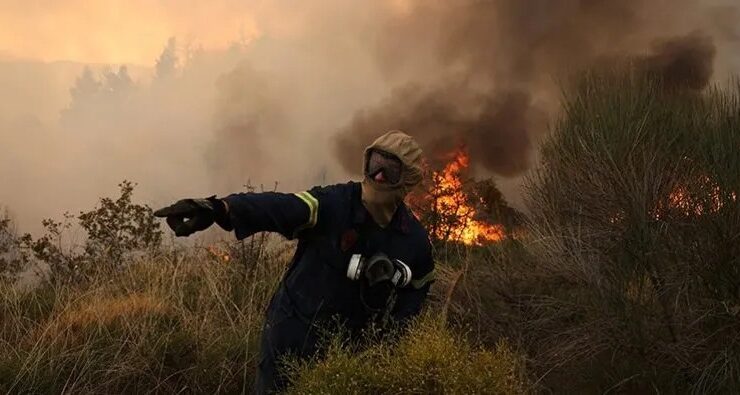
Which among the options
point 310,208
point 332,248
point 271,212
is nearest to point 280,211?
point 271,212

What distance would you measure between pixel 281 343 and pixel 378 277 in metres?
0.59

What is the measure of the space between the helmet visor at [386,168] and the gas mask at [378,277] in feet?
1.25

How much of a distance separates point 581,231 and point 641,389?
156cm

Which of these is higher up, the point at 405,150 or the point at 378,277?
the point at 405,150

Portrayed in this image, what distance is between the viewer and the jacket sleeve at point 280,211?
3193 mm

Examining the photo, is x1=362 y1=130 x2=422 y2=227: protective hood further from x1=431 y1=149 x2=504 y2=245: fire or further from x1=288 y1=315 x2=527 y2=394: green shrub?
x1=431 y1=149 x2=504 y2=245: fire

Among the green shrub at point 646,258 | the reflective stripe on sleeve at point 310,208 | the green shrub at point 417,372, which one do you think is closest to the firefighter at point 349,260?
Result: the reflective stripe on sleeve at point 310,208

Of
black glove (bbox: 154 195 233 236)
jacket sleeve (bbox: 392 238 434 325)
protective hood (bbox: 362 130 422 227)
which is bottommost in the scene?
jacket sleeve (bbox: 392 238 434 325)

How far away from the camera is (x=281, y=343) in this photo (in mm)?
3604

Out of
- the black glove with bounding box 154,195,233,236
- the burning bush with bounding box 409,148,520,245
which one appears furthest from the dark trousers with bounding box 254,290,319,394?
the burning bush with bounding box 409,148,520,245

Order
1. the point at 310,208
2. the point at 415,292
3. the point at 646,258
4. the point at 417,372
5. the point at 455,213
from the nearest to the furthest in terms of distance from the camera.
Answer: the point at 417,372 < the point at 310,208 < the point at 415,292 < the point at 646,258 < the point at 455,213

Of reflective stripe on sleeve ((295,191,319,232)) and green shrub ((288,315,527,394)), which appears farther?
reflective stripe on sleeve ((295,191,319,232))

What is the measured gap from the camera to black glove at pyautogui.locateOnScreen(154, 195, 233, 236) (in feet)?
9.56

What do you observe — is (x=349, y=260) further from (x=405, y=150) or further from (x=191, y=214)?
(x=191, y=214)
